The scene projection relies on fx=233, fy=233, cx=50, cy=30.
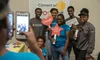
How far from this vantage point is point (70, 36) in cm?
516

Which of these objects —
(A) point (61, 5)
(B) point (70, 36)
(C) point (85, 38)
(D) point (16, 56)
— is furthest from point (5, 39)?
(A) point (61, 5)

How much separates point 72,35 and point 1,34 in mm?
4420

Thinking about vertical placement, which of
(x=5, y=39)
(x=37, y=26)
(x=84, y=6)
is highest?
(x=84, y=6)

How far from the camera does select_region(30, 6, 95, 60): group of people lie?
487 centimetres

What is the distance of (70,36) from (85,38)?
0.39 m

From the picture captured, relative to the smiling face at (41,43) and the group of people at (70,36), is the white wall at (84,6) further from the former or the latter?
the smiling face at (41,43)

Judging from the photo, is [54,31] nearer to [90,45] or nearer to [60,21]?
[60,21]

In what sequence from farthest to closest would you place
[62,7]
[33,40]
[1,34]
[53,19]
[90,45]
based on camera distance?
[62,7], [53,19], [90,45], [33,40], [1,34]

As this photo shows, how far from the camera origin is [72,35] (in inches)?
203

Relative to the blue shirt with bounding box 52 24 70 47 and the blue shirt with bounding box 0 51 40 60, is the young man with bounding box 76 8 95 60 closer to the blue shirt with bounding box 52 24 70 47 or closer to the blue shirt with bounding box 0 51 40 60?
the blue shirt with bounding box 52 24 70 47

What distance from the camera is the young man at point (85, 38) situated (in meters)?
4.81

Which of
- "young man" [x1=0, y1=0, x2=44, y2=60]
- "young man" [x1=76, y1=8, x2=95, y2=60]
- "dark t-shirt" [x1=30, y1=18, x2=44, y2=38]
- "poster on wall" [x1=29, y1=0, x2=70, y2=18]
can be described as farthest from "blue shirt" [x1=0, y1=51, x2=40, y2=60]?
"poster on wall" [x1=29, y1=0, x2=70, y2=18]

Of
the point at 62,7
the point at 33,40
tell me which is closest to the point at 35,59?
the point at 33,40

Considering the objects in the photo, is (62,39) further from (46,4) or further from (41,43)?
(46,4)
